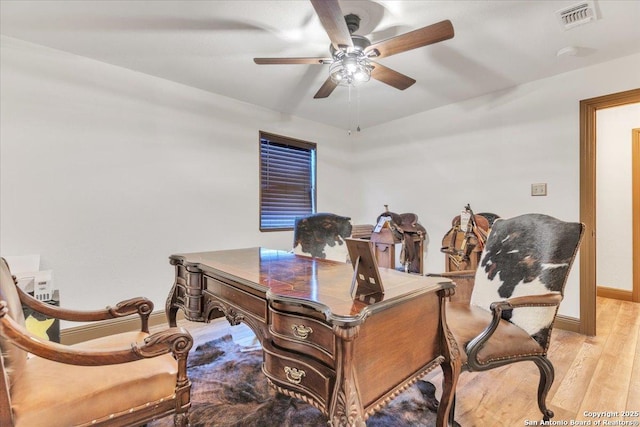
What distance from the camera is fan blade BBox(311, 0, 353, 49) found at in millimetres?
1404

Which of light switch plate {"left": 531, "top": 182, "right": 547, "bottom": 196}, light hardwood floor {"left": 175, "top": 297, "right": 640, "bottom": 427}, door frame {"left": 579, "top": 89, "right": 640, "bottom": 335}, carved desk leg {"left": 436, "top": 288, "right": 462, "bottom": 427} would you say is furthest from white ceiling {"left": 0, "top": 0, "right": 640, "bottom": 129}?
light hardwood floor {"left": 175, "top": 297, "right": 640, "bottom": 427}

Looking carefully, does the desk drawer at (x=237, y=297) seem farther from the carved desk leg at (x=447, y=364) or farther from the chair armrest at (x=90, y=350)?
the carved desk leg at (x=447, y=364)

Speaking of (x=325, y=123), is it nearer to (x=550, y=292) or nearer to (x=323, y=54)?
(x=323, y=54)

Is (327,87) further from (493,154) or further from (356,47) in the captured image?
(493,154)

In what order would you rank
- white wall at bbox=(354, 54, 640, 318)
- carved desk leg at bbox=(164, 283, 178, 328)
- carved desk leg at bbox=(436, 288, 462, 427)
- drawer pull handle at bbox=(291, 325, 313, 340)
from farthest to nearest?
1. white wall at bbox=(354, 54, 640, 318)
2. carved desk leg at bbox=(164, 283, 178, 328)
3. carved desk leg at bbox=(436, 288, 462, 427)
4. drawer pull handle at bbox=(291, 325, 313, 340)

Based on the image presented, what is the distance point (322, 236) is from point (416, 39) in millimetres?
1729

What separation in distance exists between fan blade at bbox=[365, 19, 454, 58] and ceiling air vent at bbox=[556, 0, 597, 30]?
1006 millimetres

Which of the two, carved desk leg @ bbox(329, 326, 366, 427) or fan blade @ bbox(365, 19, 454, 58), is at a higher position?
fan blade @ bbox(365, 19, 454, 58)

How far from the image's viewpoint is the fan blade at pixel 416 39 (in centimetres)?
158

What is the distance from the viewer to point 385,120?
4223 millimetres

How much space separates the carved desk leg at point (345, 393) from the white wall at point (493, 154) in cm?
296

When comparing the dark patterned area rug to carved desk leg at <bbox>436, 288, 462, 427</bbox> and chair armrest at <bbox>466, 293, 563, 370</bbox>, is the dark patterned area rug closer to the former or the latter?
carved desk leg at <bbox>436, 288, 462, 427</bbox>

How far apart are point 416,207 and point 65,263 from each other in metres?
3.82

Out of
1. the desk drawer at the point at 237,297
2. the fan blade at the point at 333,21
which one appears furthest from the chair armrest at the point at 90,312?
the fan blade at the point at 333,21
